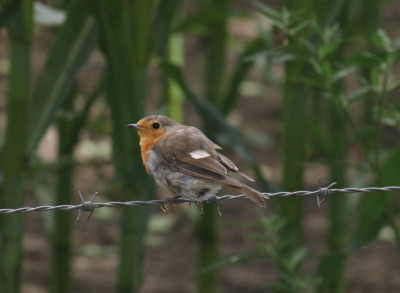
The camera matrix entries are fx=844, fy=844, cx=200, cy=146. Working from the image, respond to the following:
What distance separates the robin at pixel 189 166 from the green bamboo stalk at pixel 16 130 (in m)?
0.58

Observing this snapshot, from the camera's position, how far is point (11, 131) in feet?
11.1

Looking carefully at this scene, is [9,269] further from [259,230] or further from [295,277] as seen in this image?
[259,230]

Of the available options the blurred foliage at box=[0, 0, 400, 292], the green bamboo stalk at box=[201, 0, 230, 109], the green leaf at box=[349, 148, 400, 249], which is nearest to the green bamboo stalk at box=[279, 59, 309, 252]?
the blurred foliage at box=[0, 0, 400, 292]

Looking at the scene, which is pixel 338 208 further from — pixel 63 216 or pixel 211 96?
pixel 63 216

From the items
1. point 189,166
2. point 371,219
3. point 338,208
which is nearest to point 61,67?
point 189,166

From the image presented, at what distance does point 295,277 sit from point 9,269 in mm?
1252

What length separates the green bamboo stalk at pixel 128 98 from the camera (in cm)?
338

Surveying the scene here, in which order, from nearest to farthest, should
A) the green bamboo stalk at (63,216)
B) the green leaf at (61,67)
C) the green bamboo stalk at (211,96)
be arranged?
1. the green leaf at (61,67)
2. the green bamboo stalk at (63,216)
3. the green bamboo stalk at (211,96)

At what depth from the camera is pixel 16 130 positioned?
11.1 ft

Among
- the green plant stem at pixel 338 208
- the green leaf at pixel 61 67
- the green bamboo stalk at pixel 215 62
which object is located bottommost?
the green plant stem at pixel 338 208

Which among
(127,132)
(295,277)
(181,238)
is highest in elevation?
(127,132)

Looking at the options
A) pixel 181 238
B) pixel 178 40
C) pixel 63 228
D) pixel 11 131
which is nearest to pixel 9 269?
pixel 11 131

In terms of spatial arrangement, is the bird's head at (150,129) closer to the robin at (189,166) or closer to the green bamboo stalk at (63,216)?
the robin at (189,166)

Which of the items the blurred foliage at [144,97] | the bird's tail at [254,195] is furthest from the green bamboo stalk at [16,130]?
the bird's tail at [254,195]
